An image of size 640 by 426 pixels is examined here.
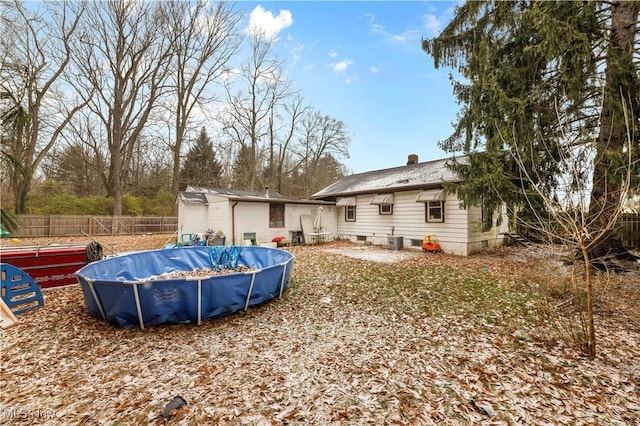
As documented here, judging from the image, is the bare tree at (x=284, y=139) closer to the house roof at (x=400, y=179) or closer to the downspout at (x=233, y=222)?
the house roof at (x=400, y=179)

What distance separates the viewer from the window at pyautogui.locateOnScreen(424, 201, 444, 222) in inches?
436

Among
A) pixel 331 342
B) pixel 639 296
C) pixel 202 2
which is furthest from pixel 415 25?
pixel 202 2

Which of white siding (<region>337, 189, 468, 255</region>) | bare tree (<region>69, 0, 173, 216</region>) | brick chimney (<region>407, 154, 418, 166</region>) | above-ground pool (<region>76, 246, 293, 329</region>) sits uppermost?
bare tree (<region>69, 0, 173, 216</region>)

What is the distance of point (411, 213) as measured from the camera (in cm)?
1209

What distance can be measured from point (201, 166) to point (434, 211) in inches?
918

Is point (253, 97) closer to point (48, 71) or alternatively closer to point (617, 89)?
point (48, 71)

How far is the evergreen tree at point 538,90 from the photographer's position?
577 cm

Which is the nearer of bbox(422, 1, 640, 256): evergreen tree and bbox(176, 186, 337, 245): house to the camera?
bbox(422, 1, 640, 256): evergreen tree

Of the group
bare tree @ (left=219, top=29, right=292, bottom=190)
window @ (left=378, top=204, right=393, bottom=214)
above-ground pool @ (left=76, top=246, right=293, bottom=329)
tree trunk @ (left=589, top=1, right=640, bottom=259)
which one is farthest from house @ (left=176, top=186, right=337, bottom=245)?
tree trunk @ (left=589, top=1, right=640, bottom=259)

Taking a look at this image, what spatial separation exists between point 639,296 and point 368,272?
5.55 meters

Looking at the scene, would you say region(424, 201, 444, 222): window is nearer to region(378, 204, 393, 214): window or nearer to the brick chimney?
region(378, 204, 393, 214): window

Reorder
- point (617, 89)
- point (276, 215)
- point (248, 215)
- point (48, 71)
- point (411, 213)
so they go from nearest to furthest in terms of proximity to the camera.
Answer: point (617, 89) < point (411, 213) < point (248, 215) < point (276, 215) < point (48, 71)

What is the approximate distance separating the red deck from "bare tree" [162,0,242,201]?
14378mm

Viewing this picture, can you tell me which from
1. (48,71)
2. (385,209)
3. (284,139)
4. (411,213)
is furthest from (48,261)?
(284,139)
